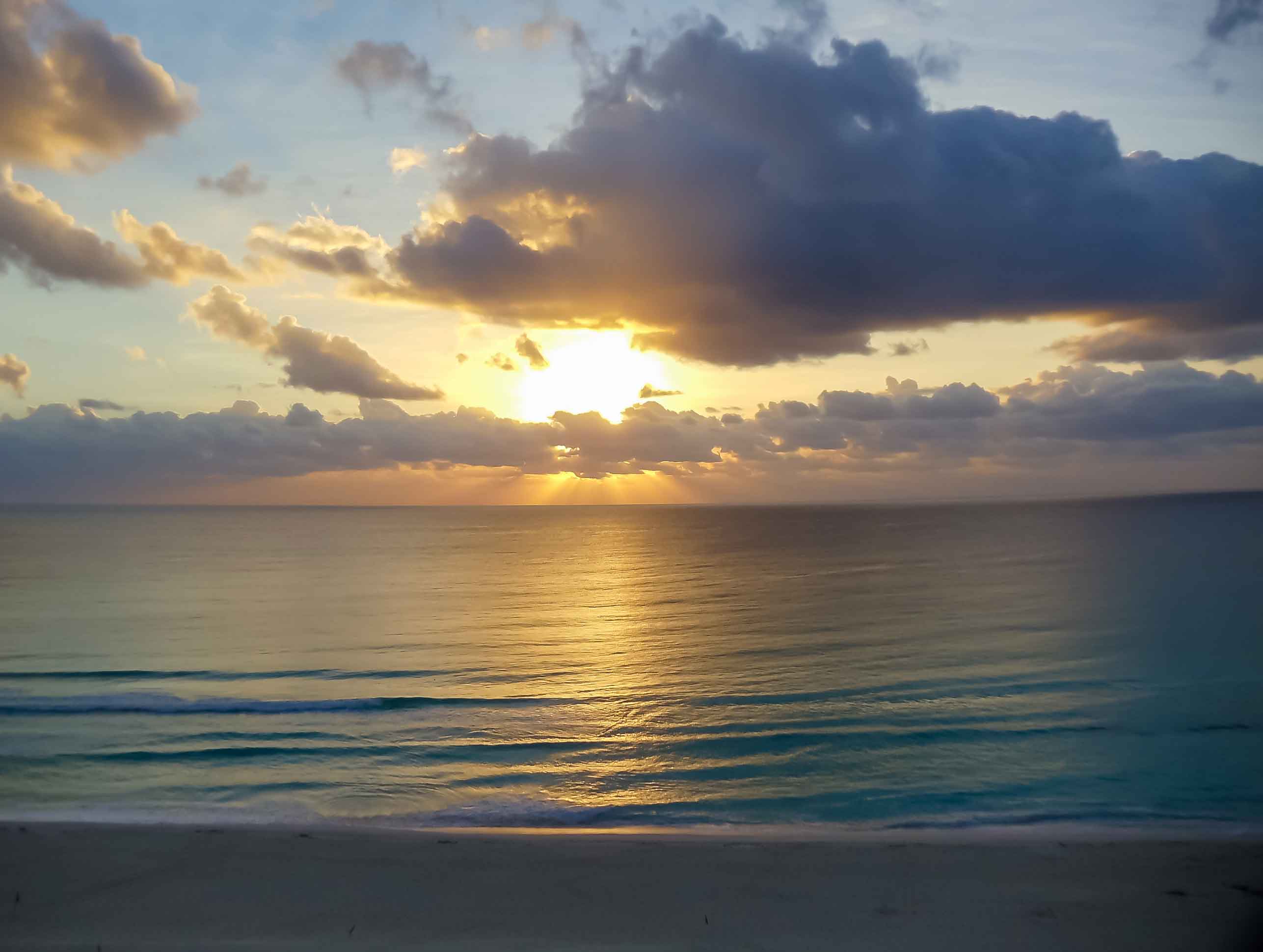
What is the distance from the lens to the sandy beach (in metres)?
8.69

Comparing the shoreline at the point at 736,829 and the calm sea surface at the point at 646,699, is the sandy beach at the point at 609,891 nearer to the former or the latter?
the shoreline at the point at 736,829

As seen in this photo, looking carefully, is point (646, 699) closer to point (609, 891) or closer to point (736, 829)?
point (736, 829)

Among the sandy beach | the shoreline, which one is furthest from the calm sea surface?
the sandy beach

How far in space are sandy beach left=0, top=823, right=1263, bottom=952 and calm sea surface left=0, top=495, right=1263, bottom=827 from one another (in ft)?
7.19

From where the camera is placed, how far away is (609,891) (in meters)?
9.94

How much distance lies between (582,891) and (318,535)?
4959 inches

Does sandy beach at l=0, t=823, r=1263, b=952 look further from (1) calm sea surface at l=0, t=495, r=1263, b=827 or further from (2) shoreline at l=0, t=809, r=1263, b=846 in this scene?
Answer: (1) calm sea surface at l=0, t=495, r=1263, b=827

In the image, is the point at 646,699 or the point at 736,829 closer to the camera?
the point at 736,829

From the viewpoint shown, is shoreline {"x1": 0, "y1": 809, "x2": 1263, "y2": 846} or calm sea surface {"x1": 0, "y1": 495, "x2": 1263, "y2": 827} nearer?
shoreline {"x1": 0, "y1": 809, "x2": 1263, "y2": 846}

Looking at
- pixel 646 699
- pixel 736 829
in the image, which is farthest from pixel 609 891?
pixel 646 699

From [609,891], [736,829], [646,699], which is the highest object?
[609,891]

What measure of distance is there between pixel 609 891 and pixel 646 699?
12.3m

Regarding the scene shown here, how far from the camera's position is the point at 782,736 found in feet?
59.3

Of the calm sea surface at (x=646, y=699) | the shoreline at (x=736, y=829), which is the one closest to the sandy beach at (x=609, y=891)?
the shoreline at (x=736, y=829)
